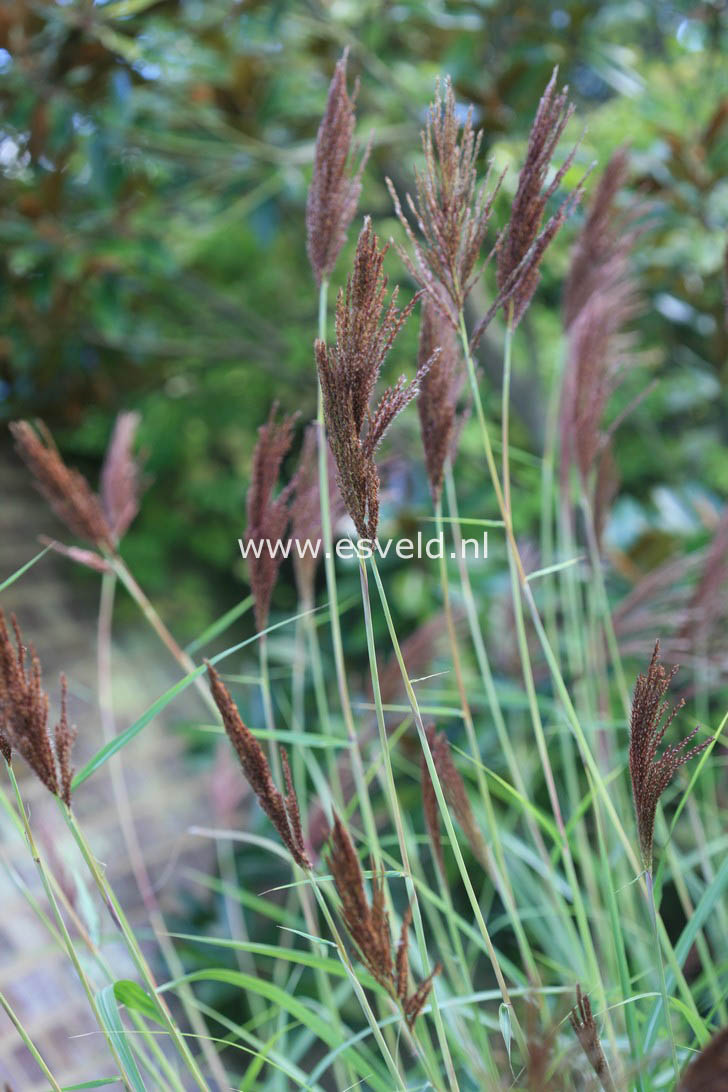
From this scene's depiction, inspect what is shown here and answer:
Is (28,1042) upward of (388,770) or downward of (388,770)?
downward

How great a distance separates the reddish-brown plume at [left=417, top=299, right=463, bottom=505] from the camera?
0.54m

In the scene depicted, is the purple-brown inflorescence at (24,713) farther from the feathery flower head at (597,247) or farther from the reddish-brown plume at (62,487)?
the feathery flower head at (597,247)

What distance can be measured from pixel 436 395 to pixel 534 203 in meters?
0.13

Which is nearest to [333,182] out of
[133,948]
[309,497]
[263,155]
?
[309,497]

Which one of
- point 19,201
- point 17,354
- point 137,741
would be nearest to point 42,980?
point 137,741

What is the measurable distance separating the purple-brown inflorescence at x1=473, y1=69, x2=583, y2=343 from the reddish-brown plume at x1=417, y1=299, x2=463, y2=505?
0.16 feet

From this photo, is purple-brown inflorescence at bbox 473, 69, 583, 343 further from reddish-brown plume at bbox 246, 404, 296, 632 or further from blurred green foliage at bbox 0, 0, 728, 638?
blurred green foliage at bbox 0, 0, 728, 638

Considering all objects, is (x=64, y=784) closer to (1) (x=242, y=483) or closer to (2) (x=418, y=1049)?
(2) (x=418, y=1049)

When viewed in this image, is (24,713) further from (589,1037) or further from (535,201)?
(535,201)

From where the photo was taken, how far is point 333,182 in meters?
0.54

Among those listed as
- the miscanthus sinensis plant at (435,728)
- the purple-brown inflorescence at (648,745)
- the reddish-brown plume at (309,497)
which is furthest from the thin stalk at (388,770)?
the reddish-brown plume at (309,497)

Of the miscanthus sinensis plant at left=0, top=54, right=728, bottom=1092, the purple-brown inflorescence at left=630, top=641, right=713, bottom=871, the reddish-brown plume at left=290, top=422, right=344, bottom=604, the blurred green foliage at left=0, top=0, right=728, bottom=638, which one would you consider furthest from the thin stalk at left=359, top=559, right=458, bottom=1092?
the blurred green foliage at left=0, top=0, right=728, bottom=638

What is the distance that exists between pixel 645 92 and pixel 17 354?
1.39 metres

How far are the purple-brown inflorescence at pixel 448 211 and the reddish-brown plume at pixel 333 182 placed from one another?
0.07 meters
